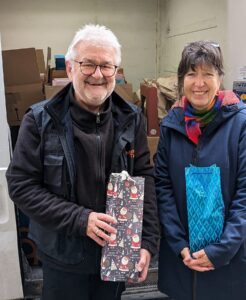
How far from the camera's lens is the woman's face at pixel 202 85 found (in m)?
1.38

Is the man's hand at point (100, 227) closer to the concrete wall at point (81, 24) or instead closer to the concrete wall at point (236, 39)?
the concrete wall at point (236, 39)

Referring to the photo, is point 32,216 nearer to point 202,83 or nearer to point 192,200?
point 192,200

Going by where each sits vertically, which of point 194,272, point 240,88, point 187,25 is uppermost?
point 187,25

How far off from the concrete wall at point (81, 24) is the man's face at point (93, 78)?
328cm

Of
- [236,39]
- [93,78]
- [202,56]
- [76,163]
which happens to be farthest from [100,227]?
[236,39]

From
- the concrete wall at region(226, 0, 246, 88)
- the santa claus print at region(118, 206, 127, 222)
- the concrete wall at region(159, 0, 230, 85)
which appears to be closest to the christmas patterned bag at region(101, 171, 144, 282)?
the santa claus print at region(118, 206, 127, 222)

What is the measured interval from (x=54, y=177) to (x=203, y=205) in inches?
21.9

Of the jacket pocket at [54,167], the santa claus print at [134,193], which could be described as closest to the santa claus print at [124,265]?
the santa claus print at [134,193]

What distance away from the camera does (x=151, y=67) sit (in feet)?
15.4

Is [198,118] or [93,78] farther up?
[93,78]

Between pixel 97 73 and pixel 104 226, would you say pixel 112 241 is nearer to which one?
pixel 104 226

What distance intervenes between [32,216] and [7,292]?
2.83 feet

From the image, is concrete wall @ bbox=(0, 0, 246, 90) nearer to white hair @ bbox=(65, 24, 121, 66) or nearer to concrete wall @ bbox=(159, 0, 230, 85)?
concrete wall @ bbox=(159, 0, 230, 85)

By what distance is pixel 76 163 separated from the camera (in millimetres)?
1308
